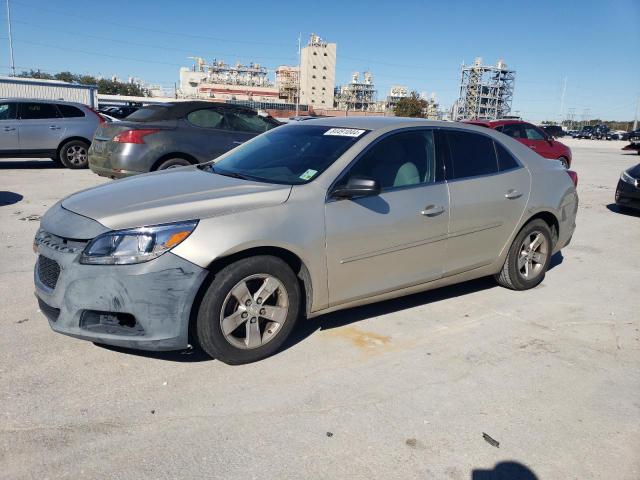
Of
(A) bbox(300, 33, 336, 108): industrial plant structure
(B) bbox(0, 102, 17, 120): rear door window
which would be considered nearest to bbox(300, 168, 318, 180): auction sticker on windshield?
(B) bbox(0, 102, 17, 120): rear door window

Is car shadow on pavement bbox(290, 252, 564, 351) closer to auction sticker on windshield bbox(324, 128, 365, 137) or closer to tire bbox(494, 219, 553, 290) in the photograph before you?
tire bbox(494, 219, 553, 290)

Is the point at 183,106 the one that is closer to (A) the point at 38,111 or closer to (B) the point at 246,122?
(B) the point at 246,122

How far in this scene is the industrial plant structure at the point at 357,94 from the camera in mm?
133500

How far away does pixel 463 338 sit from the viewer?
13.4 ft

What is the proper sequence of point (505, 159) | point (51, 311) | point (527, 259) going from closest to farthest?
point (51, 311) < point (505, 159) < point (527, 259)

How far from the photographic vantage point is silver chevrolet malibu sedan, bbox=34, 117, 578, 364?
3.13m

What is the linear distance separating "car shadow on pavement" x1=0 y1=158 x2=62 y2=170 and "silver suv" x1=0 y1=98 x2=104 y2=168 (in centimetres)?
80

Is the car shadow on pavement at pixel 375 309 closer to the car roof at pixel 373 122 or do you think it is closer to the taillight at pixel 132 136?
the car roof at pixel 373 122

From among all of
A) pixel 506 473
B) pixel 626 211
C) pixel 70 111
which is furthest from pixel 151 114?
pixel 626 211

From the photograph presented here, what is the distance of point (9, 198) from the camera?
8836 millimetres

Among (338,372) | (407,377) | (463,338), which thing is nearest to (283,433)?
(338,372)

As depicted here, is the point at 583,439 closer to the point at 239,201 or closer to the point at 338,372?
the point at 338,372

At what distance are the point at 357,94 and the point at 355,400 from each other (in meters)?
141

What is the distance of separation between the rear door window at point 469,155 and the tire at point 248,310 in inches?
69.2
